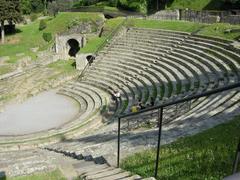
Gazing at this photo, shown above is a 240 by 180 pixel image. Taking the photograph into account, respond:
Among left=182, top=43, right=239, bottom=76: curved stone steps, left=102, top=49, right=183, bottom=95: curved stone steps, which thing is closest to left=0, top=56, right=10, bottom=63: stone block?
left=102, top=49, right=183, bottom=95: curved stone steps

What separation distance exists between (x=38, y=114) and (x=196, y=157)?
18.5 metres

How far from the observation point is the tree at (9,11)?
41469 millimetres

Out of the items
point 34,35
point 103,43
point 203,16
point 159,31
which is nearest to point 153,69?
point 159,31

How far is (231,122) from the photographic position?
9.74m

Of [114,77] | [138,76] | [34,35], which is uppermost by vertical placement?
[34,35]

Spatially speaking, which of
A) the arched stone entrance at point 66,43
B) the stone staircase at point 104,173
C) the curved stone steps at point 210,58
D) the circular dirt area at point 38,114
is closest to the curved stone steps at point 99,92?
the circular dirt area at point 38,114

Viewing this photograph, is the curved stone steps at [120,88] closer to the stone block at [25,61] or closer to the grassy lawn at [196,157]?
the stone block at [25,61]

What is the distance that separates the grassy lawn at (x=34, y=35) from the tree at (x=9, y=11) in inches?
81.8

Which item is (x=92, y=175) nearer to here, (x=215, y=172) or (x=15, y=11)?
(x=215, y=172)

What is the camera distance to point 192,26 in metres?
31.3

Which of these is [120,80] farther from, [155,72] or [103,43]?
[103,43]

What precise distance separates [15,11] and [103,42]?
47.0 ft

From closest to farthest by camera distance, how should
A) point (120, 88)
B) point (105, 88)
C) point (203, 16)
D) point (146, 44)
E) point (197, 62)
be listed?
point (197, 62), point (120, 88), point (105, 88), point (146, 44), point (203, 16)

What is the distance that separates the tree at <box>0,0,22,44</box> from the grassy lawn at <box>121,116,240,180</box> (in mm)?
36989
